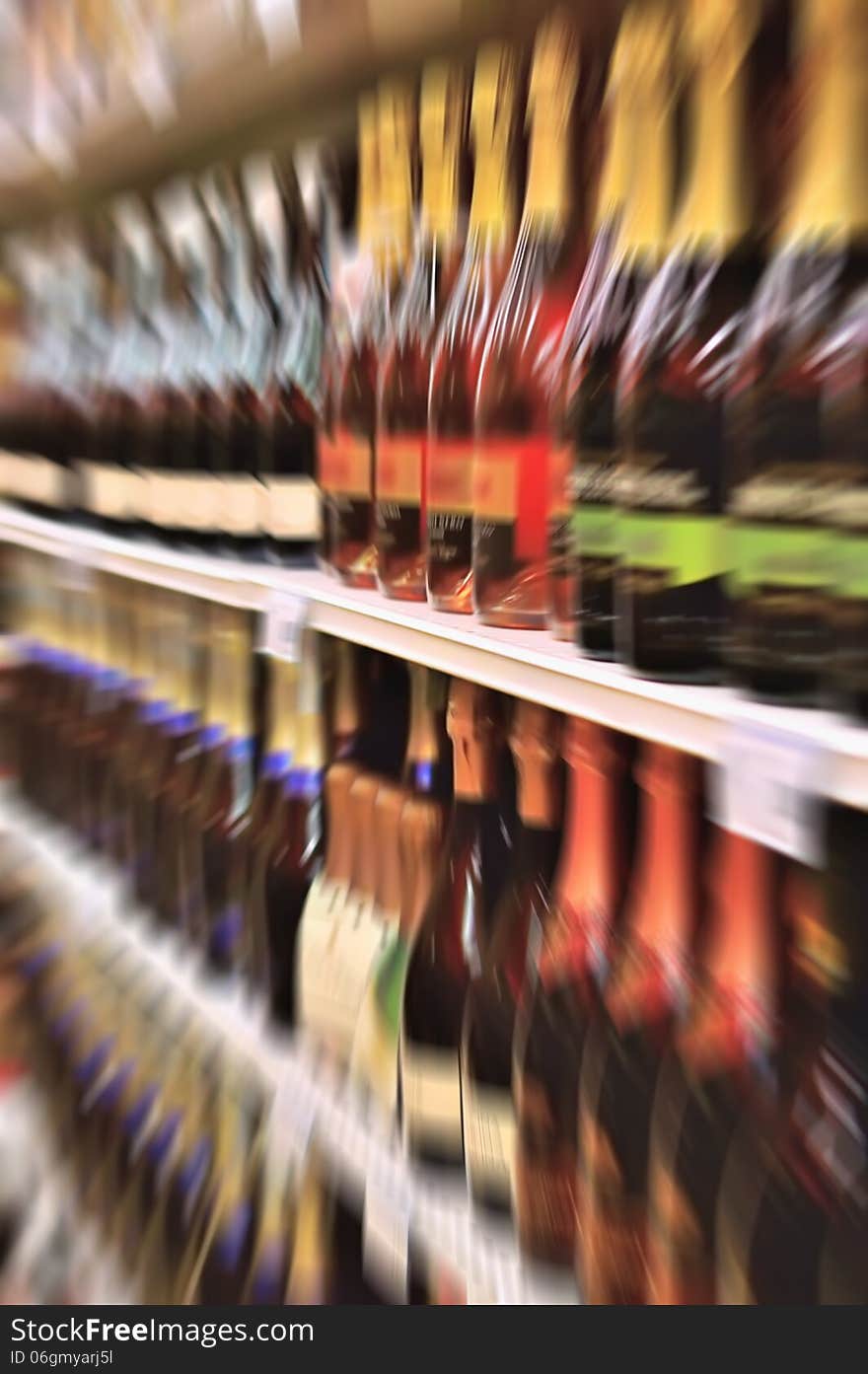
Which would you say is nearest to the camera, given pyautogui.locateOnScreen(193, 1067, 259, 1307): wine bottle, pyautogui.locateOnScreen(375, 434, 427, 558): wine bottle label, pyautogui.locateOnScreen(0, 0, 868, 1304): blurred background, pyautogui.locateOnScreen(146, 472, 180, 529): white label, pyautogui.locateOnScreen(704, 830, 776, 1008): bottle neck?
pyautogui.locateOnScreen(0, 0, 868, 1304): blurred background

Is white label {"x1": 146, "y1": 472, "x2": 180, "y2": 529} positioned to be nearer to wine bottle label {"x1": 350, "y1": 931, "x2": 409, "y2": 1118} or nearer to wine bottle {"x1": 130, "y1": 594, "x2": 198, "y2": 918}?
wine bottle {"x1": 130, "y1": 594, "x2": 198, "y2": 918}

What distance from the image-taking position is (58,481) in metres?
1.71

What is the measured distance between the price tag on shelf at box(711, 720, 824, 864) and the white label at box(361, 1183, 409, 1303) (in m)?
0.60

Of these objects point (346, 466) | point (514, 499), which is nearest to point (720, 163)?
point (514, 499)

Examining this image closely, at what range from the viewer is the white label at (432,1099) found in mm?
922

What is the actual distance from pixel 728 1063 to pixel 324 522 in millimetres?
610

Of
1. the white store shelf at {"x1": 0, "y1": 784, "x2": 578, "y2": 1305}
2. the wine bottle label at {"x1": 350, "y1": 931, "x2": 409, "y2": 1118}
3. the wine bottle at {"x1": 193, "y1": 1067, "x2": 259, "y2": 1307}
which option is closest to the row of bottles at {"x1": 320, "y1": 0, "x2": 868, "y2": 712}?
the wine bottle label at {"x1": 350, "y1": 931, "x2": 409, "y2": 1118}

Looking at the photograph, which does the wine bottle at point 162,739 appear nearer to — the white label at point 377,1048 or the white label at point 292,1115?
the white label at point 292,1115

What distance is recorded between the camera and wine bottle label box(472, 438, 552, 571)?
764 mm

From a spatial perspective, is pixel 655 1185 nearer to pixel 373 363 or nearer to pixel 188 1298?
pixel 373 363

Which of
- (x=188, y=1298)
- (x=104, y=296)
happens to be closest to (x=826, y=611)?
(x=188, y=1298)

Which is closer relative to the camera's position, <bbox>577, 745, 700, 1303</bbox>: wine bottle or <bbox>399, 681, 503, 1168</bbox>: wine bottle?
<bbox>577, 745, 700, 1303</bbox>: wine bottle

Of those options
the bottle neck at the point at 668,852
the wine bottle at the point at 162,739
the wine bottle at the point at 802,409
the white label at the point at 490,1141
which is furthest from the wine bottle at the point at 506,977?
the wine bottle at the point at 162,739

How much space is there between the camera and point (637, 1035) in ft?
2.53
